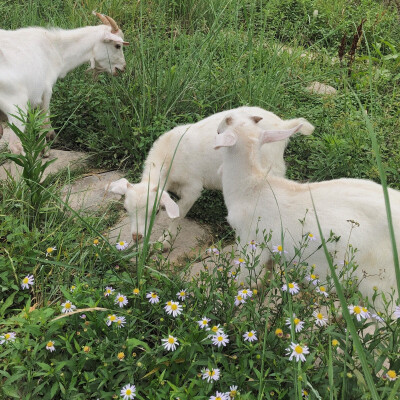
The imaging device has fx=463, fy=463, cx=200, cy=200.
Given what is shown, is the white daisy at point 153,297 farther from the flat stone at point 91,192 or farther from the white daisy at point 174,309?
the flat stone at point 91,192

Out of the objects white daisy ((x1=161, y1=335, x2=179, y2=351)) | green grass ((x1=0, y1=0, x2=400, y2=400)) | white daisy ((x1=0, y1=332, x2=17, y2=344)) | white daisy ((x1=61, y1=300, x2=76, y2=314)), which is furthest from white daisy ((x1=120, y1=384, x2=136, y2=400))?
white daisy ((x1=0, y1=332, x2=17, y2=344))

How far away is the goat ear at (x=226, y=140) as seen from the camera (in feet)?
9.39

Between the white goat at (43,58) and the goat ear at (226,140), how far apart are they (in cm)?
195

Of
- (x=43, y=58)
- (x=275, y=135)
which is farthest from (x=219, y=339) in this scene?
(x=43, y=58)

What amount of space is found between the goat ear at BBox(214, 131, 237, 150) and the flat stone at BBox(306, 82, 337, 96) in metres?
2.95

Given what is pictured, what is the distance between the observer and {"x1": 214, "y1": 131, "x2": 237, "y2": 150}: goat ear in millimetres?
2863

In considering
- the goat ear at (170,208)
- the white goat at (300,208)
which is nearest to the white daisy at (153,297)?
the white goat at (300,208)

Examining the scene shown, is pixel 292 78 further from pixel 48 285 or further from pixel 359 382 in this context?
pixel 359 382

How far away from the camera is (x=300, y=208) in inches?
112

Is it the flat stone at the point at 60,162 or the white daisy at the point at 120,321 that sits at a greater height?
the white daisy at the point at 120,321

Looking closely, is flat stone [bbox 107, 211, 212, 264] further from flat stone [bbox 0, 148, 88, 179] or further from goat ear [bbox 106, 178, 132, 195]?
flat stone [bbox 0, 148, 88, 179]

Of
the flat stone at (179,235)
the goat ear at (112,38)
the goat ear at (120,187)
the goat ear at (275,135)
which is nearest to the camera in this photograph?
the goat ear at (275,135)

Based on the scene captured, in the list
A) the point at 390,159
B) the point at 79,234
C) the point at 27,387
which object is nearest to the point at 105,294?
the point at 27,387

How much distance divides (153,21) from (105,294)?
510 cm
